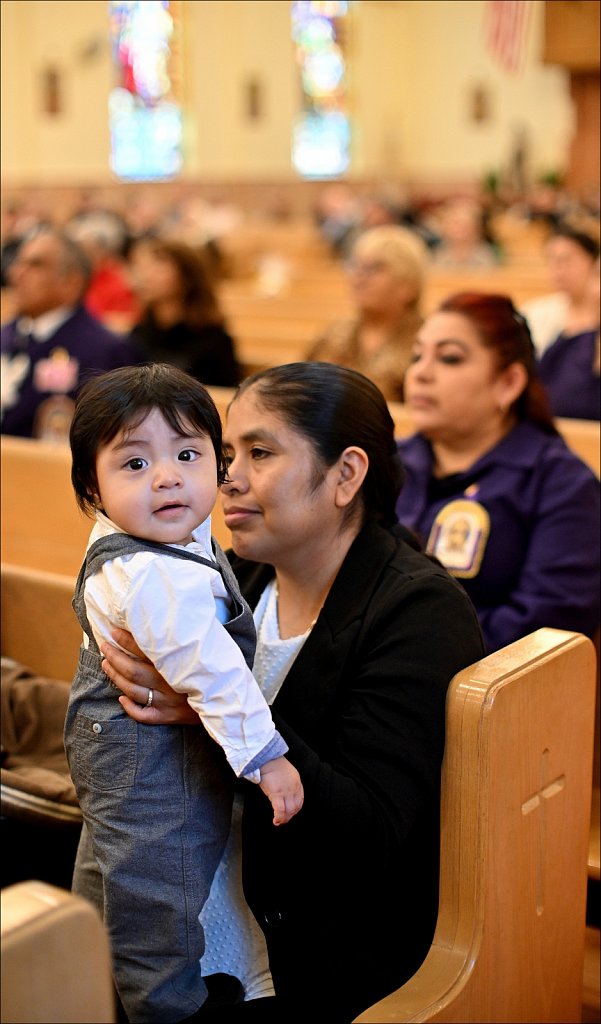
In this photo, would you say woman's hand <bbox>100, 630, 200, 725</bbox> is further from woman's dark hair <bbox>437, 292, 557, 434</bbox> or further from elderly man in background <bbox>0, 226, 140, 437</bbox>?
elderly man in background <bbox>0, 226, 140, 437</bbox>

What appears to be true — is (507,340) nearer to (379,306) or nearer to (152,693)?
(152,693)

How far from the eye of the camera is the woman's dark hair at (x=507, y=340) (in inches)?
104

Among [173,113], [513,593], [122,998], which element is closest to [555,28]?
[513,593]

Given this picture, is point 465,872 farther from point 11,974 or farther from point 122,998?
point 11,974

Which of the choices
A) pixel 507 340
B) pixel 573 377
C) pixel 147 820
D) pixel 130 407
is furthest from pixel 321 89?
pixel 147 820

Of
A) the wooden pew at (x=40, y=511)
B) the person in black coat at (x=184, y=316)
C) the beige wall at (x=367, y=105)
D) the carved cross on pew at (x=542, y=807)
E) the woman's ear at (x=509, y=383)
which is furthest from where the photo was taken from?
the beige wall at (x=367, y=105)

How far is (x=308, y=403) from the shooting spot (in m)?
1.74

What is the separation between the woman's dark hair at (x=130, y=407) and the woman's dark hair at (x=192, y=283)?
3.92m

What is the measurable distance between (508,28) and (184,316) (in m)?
1.80

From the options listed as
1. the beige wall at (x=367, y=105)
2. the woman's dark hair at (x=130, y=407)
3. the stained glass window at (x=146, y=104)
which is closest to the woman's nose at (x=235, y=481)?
the woman's dark hair at (x=130, y=407)

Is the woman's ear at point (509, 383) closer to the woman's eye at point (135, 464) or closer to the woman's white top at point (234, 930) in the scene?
the woman's white top at point (234, 930)

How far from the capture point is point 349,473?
5.77 feet

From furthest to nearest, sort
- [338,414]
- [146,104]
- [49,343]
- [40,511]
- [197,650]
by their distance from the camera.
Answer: [146,104] < [49,343] < [40,511] < [338,414] < [197,650]

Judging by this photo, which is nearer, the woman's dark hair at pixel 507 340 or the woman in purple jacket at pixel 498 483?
the woman in purple jacket at pixel 498 483
